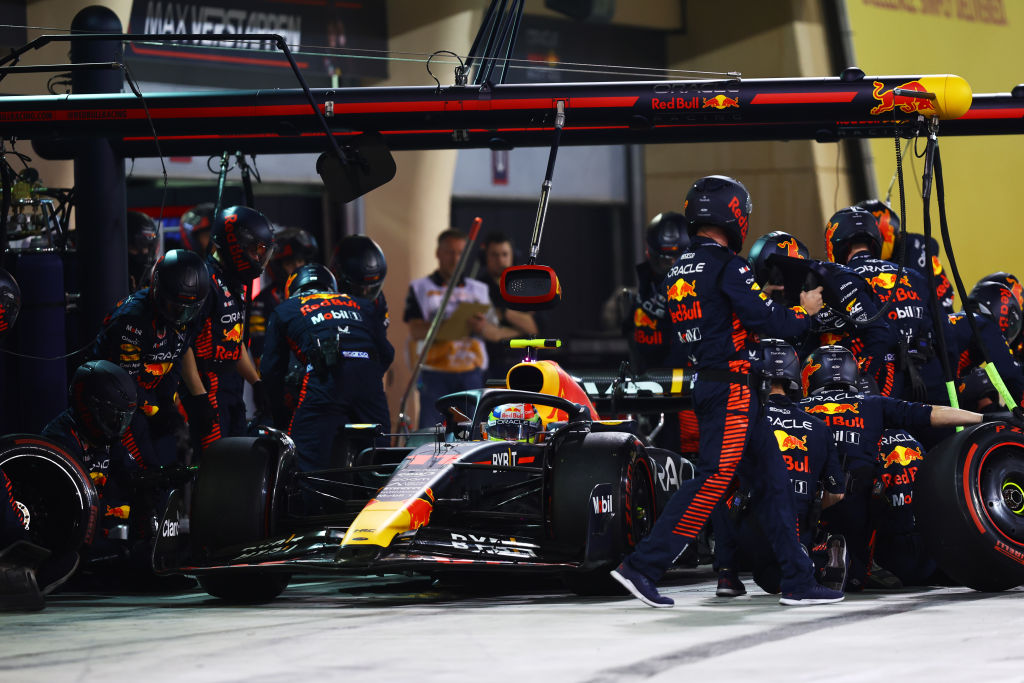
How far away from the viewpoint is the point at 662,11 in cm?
1859

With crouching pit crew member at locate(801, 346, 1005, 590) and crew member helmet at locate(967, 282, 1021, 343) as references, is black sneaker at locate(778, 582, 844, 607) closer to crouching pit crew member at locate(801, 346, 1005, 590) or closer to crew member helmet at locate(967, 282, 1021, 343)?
crouching pit crew member at locate(801, 346, 1005, 590)

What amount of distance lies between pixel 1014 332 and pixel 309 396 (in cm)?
441

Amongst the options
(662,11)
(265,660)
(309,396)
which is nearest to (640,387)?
(309,396)

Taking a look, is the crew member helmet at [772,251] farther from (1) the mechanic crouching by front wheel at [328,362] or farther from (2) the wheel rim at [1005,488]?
(1) the mechanic crouching by front wheel at [328,362]

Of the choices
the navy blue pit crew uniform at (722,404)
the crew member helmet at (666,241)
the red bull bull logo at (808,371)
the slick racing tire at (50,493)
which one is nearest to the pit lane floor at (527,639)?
the navy blue pit crew uniform at (722,404)

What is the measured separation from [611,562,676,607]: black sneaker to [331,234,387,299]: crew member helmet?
4.23 meters

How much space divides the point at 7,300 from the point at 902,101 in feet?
16.2

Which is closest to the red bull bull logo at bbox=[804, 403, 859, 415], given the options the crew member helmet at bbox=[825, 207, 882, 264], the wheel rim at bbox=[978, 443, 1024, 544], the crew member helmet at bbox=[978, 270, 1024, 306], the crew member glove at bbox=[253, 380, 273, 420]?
the wheel rim at bbox=[978, 443, 1024, 544]

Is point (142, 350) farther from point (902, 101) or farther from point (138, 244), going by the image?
point (902, 101)

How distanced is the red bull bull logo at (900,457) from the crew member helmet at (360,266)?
3920 millimetres

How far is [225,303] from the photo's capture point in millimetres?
9742

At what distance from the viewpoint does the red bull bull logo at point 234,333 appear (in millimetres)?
9812

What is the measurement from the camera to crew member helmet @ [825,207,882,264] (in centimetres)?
930

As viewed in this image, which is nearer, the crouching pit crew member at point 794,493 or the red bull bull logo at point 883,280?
the crouching pit crew member at point 794,493
